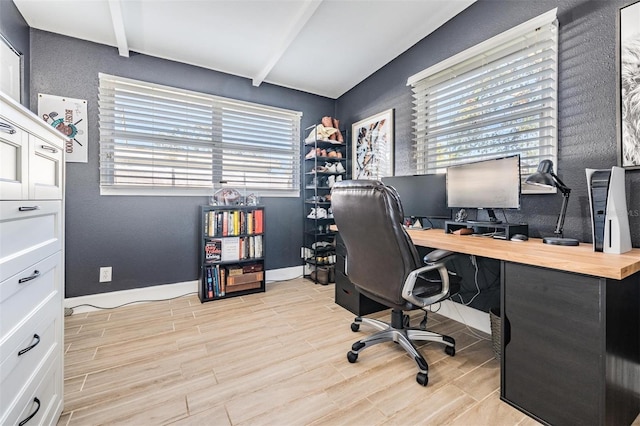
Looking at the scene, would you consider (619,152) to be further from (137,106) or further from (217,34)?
(137,106)

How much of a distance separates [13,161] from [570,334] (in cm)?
209

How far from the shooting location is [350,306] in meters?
2.46

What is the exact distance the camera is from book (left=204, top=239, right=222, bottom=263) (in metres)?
2.80

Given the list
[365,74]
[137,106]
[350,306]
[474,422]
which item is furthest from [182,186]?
[474,422]

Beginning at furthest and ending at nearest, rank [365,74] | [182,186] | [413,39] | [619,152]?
1. [365,74]
2. [182,186]
3. [413,39]
4. [619,152]

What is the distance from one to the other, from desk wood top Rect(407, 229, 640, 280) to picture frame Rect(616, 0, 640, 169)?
51 centimetres

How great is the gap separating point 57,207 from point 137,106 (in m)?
1.95

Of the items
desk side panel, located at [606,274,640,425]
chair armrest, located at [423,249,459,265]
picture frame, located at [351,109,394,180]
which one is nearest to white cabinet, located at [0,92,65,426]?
chair armrest, located at [423,249,459,265]

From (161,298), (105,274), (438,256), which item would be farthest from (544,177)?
(105,274)

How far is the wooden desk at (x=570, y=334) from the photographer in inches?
40.8

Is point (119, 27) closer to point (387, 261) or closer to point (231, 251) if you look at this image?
point (231, 251)

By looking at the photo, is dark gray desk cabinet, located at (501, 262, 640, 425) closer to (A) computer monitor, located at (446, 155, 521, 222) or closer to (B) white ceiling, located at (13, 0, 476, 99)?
(A) computer monitor, located at (446, 155, 521, 222)

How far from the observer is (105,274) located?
2.58m

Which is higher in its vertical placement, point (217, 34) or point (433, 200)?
point (217, 34)
